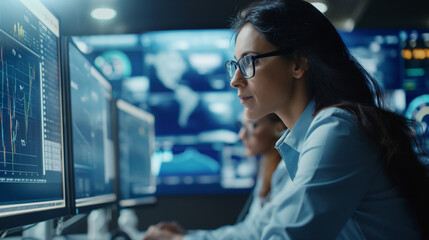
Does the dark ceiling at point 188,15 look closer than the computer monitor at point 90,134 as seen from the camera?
No

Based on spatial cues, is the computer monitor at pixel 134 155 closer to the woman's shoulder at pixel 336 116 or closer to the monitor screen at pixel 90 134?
the monitor screen at pixel 90 134

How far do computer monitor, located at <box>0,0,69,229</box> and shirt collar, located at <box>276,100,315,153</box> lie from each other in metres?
0.56

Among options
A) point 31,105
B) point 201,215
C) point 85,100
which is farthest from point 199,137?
point 31,105

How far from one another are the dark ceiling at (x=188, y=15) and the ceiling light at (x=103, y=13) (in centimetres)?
4

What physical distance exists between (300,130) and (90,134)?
644 mm

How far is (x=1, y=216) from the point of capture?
72 cm

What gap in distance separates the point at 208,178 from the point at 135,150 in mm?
1244

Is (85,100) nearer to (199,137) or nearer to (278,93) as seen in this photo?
(278,93)

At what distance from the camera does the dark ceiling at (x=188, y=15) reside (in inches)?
127

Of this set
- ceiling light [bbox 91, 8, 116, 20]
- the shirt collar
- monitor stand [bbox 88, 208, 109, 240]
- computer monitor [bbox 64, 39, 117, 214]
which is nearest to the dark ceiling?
ceiling light [bbox 91, 8, 116, 20]

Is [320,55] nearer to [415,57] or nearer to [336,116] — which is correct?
[336,116]

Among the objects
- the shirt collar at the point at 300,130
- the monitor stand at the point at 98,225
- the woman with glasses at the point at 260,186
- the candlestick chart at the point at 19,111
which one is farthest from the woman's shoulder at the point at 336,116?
the monitor stand at the point at 98,225

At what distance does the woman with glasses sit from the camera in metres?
1.79

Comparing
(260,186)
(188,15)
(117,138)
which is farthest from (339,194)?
(188,15)
